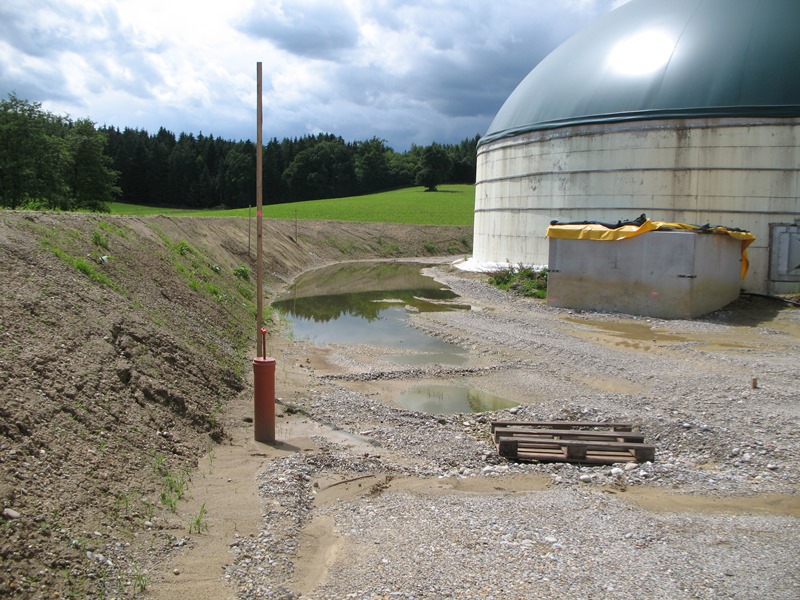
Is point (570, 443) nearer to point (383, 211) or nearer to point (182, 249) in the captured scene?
point (182, 249)

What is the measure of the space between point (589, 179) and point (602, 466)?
21.4 m

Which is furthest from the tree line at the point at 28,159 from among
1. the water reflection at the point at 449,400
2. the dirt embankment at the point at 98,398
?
the water reflection at the point at 449,400

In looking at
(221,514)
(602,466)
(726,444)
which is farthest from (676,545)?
(221,514)

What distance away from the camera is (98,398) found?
8.09 meters

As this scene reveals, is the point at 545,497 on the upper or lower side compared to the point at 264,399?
lower

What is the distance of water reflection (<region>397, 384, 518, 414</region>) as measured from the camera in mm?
12656

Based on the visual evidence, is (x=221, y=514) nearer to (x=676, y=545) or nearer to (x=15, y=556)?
(x=15, y=556)

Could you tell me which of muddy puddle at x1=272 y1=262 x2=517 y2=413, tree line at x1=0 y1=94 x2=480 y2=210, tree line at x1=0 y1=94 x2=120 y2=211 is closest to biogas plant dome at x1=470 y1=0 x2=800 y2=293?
muddy puddle at x1=272 y1=262 x2=517 y2=413

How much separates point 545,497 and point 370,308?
2005 centimetres

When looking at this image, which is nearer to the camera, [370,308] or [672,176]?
[672,176]

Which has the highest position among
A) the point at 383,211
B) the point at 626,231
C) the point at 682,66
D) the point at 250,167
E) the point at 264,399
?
the point at 250,167

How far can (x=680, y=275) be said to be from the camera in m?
22.2

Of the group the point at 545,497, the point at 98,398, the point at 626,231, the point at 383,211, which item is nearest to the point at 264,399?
the point at 98,398

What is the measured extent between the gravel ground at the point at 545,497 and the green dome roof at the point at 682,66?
44.7 feet
